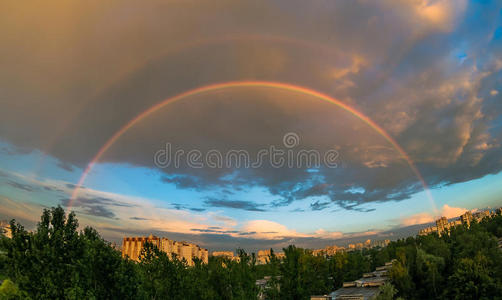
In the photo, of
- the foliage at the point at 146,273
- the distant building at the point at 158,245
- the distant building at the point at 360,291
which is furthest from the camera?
the distant building at the point at 158,245

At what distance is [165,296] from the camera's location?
2330cm

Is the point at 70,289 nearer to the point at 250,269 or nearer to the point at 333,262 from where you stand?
the point at 250,269

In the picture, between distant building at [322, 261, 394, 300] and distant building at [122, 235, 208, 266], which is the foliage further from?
distant building at [122, 235, 208, 266]

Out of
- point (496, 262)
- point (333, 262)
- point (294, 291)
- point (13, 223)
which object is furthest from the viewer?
point (333, 262)

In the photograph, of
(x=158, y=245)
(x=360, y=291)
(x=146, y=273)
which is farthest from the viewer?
(x=158, y=245)

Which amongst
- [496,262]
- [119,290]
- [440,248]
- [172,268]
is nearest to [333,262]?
[440,248]

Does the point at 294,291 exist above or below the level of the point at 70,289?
below

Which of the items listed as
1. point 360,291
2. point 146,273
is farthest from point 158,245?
point 146,273

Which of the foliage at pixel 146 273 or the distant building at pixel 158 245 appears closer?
the foliage at pixel 146 273

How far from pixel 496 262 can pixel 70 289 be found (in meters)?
53.6

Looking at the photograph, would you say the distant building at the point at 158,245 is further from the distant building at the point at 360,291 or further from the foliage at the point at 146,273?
the foliage at the point at 146,273

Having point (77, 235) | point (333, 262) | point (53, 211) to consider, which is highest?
point (53, 211)

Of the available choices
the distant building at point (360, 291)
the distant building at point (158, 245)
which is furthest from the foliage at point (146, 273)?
the distant building at point (158, 245)

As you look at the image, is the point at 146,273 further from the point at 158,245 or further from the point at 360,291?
the point at 158,245
